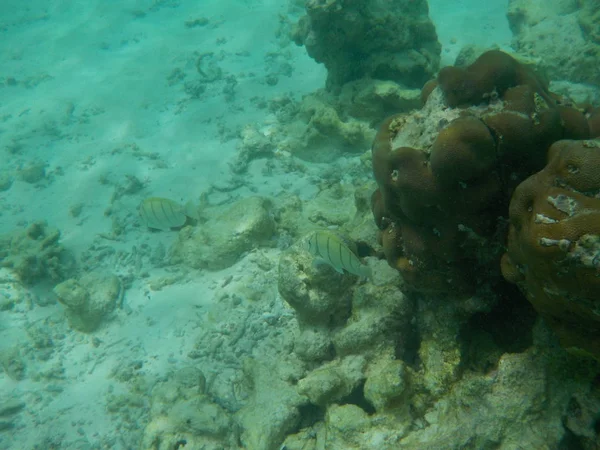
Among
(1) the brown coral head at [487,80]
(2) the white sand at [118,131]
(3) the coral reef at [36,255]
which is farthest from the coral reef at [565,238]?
(3) the coral reef at [36,255]

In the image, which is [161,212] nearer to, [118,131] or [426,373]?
[426,373]

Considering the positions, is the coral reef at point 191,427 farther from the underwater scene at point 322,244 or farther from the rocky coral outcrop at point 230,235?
the rocky coral outcrop at point 230,235

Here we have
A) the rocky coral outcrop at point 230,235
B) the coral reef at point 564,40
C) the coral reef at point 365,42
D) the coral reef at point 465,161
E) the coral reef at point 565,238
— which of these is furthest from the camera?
the coral reef at point 564,40

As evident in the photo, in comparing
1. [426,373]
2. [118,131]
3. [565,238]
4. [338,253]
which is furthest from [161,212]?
[118,131]

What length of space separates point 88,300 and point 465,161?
6.02 meters

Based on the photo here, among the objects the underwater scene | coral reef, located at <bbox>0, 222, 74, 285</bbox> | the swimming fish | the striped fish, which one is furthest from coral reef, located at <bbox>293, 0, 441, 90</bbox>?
coral reef, located at <bbox>0, 222, 74, 285</bbox>

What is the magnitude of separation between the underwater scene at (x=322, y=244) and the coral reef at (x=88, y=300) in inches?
1.5

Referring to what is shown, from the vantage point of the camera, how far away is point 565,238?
5.81ft

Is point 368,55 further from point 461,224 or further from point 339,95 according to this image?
point 461,224

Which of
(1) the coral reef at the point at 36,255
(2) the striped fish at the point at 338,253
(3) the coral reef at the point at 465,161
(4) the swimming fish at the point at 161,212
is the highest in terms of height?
(3) the coral reef at the point at 465,161

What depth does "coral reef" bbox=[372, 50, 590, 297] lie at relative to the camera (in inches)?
88.7

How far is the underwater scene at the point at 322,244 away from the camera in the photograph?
7.58 ft

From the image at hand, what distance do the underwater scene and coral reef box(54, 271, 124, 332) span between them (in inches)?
1.5

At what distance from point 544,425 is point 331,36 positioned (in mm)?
6994
